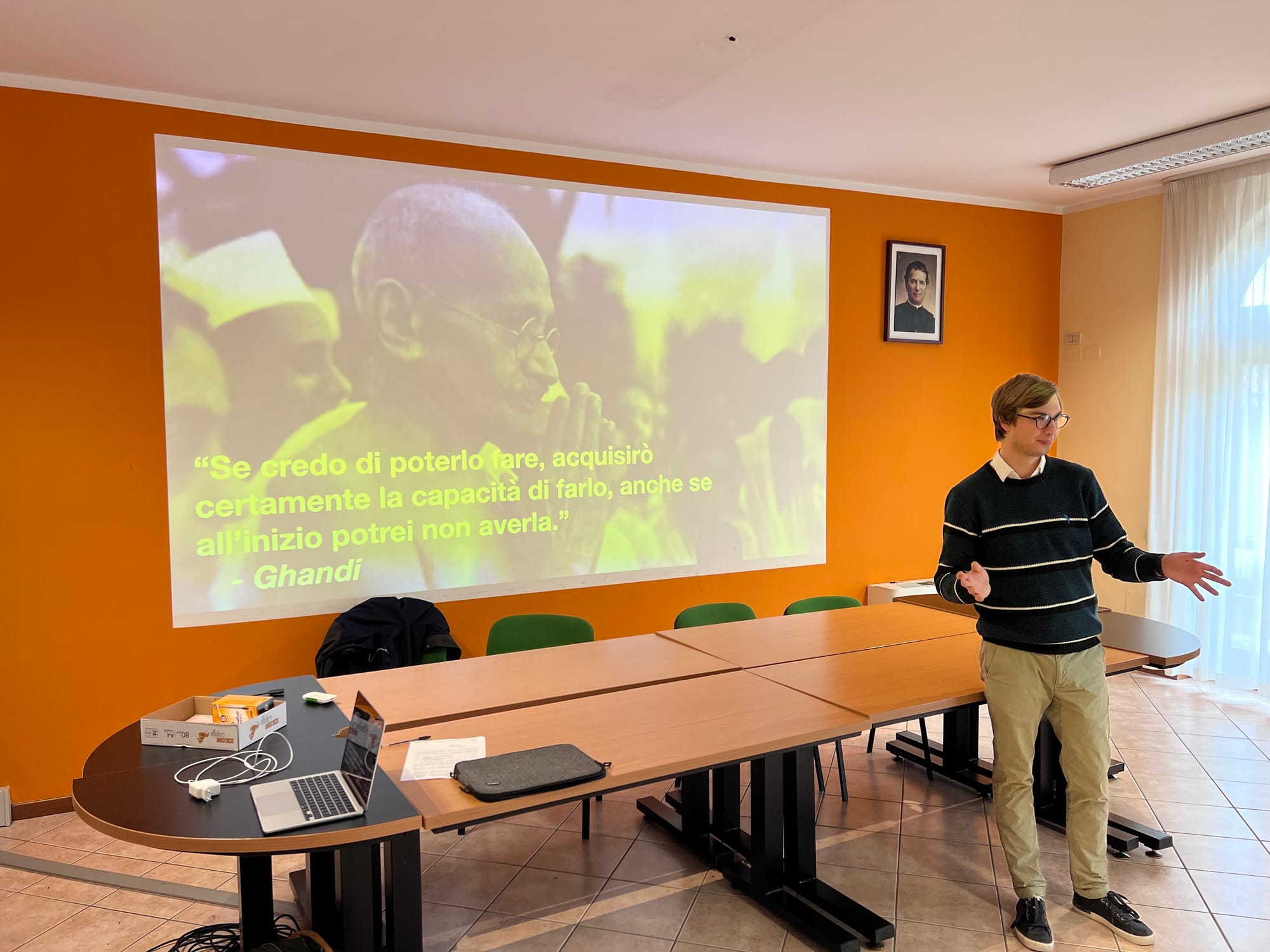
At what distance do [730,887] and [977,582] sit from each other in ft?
4.54

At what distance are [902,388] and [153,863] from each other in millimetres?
4881

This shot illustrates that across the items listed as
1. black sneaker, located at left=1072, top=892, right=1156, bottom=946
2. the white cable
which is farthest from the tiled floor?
the white cable

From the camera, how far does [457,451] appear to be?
4.66 meters

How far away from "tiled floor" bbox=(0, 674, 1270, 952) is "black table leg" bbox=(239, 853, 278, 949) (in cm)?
57

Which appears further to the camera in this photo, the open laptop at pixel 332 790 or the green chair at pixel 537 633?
the green chair at pixel 537 633

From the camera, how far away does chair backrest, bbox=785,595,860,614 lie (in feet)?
14.3

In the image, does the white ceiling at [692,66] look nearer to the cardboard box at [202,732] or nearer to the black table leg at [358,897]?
the cardboard box at [202,732]

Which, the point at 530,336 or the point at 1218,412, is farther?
the point at 1218,412

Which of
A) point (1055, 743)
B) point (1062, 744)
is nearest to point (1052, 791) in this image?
point (1055, 743)

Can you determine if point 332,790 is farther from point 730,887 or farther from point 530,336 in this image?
point 530,336

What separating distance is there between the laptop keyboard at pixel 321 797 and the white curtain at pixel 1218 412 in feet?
17.4

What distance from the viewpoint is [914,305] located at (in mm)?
5984

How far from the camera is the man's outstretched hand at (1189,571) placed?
9.36 ft

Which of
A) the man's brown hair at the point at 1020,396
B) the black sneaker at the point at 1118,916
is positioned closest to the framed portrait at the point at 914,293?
the man's brown hair at the point at 1020,396
